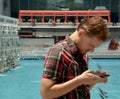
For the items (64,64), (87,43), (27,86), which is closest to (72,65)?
(64,64)

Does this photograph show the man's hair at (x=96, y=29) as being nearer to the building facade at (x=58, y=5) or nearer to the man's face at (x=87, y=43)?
the man's face at (x=87, y=43)

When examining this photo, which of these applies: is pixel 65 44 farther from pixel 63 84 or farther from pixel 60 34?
pixel 60 34

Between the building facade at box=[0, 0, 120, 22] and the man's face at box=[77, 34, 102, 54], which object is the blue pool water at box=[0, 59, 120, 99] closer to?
the man's face at box=[77, 34, 102, 54]

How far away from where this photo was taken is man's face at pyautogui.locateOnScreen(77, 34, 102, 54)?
2.29 m

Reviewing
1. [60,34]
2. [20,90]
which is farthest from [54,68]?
[60,34]

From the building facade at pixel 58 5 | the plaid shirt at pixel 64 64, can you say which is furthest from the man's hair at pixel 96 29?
the building facade at pixel 58 5

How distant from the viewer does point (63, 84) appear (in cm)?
227

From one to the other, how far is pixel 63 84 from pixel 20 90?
8564mm

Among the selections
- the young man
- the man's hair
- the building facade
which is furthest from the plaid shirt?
the building facade

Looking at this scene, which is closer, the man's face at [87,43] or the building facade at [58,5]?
the man's face at [87,43]

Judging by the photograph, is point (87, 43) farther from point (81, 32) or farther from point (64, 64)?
point (64, 64)

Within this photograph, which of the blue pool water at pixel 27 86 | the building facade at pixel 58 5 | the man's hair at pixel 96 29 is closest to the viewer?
the man's hair at pixel 96 29

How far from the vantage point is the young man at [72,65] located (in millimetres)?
2258

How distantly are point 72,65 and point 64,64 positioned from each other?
0.15 feet
